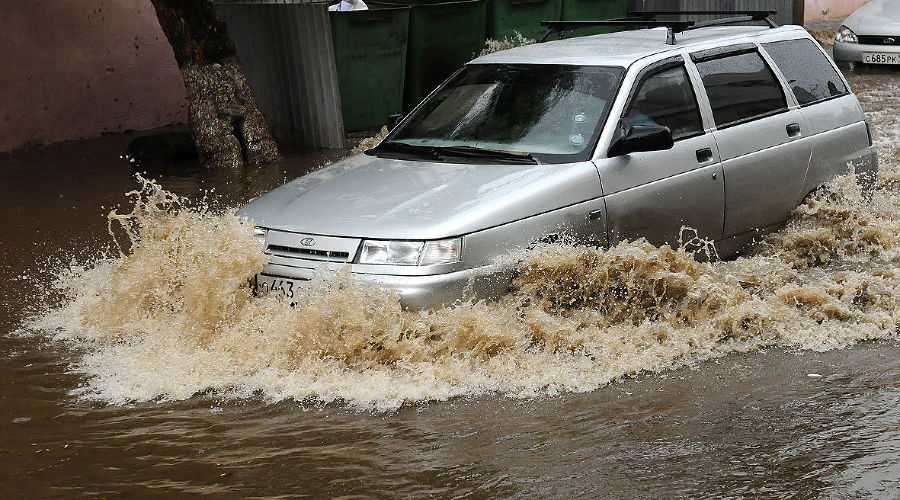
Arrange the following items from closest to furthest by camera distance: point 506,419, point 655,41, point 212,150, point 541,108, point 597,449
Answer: point 597,449
point 506,419
point 541,108
point 655,41
point 212,150

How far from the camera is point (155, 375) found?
5.44 m

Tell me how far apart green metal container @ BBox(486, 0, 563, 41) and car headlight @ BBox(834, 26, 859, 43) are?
4.90 metres

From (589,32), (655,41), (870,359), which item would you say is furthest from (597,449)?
(589,32)

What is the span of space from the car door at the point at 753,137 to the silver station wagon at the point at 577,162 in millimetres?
11

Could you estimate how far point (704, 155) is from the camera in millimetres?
6699

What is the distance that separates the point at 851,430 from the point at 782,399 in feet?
1.45

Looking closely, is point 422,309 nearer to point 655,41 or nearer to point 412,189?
point 412,189

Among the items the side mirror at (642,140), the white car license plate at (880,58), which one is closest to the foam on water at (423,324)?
the side mirror at (642,140)

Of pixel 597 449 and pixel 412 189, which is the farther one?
pixel 412 189

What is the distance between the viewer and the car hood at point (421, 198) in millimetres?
Result: 5531

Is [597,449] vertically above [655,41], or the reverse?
[655,41]

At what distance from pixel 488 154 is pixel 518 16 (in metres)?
9.08

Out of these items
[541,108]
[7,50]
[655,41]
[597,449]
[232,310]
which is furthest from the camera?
[7,50]

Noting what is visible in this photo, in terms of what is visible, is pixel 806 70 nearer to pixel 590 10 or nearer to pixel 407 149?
pixel 407 149
